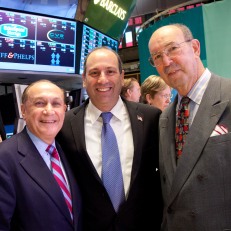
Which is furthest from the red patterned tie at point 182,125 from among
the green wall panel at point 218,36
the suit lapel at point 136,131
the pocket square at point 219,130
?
the green wall panel at point 218,36

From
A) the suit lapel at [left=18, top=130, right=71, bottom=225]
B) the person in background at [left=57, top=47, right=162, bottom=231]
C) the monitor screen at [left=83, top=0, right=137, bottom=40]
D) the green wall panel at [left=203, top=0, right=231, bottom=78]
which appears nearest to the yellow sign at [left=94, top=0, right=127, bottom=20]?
the monitor screen at [left=83, top=0, right=137, bottom=40]

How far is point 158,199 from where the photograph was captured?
2232 millimetres

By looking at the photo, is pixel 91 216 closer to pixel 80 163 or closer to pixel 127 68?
pixel 80 163

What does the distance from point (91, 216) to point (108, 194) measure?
7.3 inches

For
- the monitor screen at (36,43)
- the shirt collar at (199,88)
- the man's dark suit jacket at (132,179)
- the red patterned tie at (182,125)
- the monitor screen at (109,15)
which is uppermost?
the monitor screen at (109,15)

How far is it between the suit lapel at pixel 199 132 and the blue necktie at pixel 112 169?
1.21ft

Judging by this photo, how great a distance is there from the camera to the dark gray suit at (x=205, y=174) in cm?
163

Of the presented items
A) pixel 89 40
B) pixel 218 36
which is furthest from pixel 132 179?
pixel 218 36

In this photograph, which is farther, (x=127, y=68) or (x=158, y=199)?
(x=127, y=68)

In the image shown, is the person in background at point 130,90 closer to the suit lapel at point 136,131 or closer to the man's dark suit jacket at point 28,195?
the suit lapel at point 136,131

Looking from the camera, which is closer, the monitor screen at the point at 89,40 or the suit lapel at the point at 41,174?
the suit lapel at the point at 41,174

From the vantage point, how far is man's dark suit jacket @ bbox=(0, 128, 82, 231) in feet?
5.43

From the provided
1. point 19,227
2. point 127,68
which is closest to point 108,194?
point 19,227

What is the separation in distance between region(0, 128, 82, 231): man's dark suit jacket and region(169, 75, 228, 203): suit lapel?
65 centimetres
